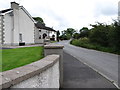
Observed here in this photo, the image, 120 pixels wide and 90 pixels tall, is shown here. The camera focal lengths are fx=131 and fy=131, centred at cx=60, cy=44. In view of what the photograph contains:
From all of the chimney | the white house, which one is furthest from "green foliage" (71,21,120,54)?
the chimney

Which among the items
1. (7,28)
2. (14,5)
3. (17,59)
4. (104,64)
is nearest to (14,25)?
(7,28)

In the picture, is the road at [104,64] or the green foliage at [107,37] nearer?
the road at [104,64]

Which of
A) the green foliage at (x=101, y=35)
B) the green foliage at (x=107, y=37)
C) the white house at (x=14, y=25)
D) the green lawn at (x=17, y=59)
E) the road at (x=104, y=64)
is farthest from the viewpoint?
the green foliage at (x=101, y=35)

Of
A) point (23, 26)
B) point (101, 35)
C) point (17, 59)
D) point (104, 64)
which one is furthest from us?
point (23, 26)

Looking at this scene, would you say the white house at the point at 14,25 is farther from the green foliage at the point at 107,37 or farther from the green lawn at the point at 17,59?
the green lawn at the point at 17,59

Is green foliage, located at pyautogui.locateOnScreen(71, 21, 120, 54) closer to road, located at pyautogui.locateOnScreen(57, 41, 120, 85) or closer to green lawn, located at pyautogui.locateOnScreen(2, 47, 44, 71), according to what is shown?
road, located at pyautogui.locateOnScreen(57, 41, 120, 85)

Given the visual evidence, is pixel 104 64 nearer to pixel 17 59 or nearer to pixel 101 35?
pixel 17 59

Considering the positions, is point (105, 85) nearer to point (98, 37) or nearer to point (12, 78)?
point (12, 78)

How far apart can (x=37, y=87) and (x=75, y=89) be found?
8.66 ft

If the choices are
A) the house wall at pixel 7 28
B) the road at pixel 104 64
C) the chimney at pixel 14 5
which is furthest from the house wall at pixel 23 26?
the road at pixel 104 64

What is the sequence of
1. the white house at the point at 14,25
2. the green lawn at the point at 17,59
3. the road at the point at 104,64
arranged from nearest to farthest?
the green lawn at the point at 17,59
the road at the point at 104,64
the white house at the point at 14,25

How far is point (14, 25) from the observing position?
2422 centimetres

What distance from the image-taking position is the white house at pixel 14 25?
2244cm

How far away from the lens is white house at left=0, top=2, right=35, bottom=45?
73.6ft
